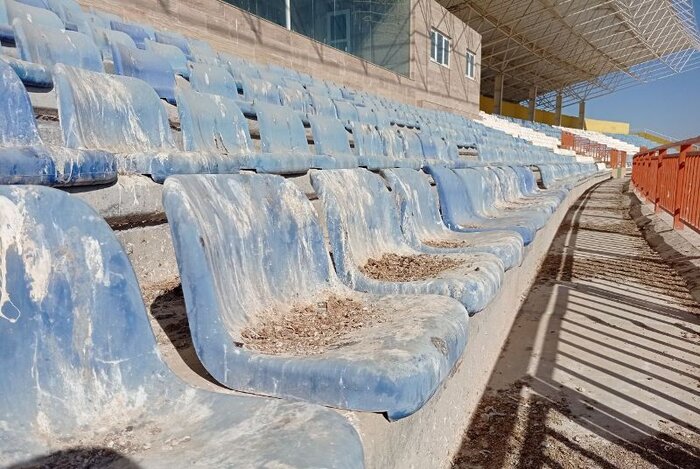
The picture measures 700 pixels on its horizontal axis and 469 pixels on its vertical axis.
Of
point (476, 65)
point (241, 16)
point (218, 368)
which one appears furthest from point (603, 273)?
point (476, 65)

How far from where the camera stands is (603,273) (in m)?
4.46

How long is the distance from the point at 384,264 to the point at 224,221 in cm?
95

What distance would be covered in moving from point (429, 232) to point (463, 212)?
69 cm

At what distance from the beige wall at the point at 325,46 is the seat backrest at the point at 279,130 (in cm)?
466

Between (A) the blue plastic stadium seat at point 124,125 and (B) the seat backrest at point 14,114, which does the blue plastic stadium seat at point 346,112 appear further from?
(B) the seat backrest at point 14,114

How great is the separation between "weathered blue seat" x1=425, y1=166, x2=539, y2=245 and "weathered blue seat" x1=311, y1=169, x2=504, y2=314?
0.74 meters

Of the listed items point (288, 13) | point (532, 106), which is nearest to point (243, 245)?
point (288, 13)

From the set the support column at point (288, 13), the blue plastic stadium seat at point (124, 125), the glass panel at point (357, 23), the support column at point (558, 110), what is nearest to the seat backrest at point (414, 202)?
the blue plastic stadium seat at point (124, 125)

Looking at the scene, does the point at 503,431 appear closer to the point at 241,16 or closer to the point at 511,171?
the point at 511,171

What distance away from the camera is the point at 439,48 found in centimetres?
1700

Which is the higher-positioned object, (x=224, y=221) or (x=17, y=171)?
(x=17, y=171)

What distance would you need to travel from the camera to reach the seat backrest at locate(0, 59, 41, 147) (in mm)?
1251

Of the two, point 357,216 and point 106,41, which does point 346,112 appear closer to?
point 106,41

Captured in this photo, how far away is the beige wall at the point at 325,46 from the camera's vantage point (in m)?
7.54
